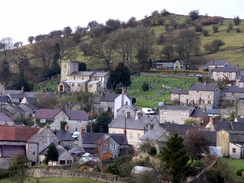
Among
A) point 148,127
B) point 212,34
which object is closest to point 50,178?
point 148,127

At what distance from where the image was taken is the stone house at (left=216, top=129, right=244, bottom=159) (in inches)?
1778

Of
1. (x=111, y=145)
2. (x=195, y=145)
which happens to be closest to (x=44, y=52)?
(x=111, y=145)

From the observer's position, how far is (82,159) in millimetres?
45531

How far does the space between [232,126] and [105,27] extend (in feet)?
296

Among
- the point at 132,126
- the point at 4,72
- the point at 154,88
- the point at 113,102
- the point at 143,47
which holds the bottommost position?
the point at 132,126

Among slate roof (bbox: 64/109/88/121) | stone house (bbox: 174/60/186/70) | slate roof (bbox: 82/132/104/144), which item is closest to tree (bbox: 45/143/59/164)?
slate roof (bbox: 82/132/104/144)

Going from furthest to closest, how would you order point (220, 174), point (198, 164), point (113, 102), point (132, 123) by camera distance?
point (113, 102) < point (132, 123) < point (198, 164) < point (220, 174)

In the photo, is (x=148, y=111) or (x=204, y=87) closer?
(x=148, y=111)

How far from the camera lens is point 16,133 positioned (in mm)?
50750

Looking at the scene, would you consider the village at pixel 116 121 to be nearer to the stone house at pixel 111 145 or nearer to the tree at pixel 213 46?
the stone house at pixel 111 145

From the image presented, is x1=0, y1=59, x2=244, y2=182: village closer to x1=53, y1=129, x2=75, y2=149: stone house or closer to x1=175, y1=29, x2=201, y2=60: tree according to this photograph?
x1=53, y1=129, x2=75, y2=149: stone house

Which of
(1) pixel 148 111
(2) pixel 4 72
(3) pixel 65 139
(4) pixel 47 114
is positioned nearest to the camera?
(3) pixel 65 139

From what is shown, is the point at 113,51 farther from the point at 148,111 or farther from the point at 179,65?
the point at 148,111

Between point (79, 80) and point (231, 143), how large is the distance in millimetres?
49706
